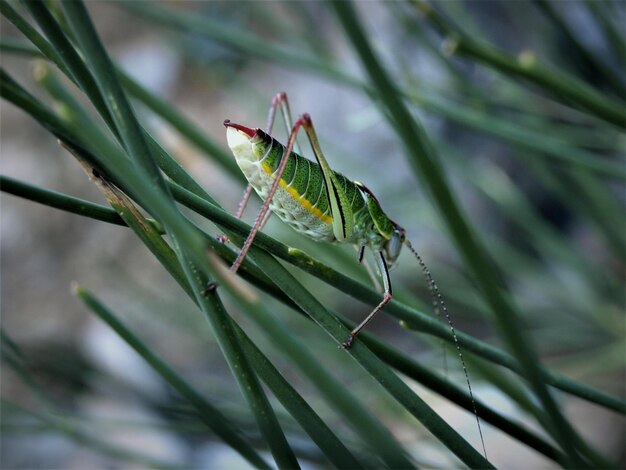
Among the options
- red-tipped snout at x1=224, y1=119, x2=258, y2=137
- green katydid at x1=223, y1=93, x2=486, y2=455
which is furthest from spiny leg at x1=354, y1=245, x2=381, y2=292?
red-tipped snout at x1=224, y1=119, x2=258, y2=137

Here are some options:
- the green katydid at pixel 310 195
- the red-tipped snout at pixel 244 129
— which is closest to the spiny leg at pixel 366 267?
the green katydid at pixel 310 195

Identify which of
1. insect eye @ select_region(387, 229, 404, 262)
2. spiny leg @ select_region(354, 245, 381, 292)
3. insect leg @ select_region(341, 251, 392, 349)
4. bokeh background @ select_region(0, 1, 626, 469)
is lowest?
insect leg @ select_region(341, 251, 392, 349)

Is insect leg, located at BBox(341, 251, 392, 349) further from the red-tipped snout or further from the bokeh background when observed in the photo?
the red-tipped snout

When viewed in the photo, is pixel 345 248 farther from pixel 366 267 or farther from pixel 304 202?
pixel 304 202

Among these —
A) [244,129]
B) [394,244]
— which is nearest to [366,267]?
[394,244]

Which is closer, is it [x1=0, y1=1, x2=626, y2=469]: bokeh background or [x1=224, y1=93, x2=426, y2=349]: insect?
[x1=224, y1=93, x2=426, y2=349]: insect

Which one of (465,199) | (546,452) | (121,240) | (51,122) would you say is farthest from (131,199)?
(121,240)

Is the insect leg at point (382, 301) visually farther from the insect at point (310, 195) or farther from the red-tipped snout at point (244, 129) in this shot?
the red-tipped snout at point (244, 129)
